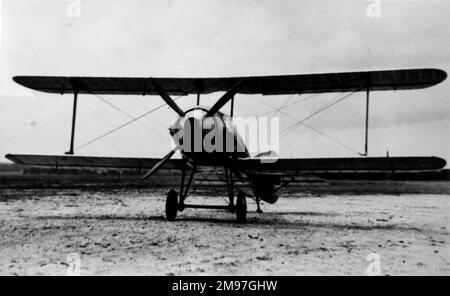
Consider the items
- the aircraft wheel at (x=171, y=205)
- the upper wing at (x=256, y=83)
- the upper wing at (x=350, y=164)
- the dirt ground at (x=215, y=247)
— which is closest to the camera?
the dirt ground at (x=215, y=247)

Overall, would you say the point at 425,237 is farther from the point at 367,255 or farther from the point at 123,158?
the point at 123,158

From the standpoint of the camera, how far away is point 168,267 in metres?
5.47

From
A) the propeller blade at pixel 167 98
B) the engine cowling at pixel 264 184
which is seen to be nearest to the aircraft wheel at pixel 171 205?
the propeller blade at pixel 167 98

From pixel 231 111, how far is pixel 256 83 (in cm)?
103

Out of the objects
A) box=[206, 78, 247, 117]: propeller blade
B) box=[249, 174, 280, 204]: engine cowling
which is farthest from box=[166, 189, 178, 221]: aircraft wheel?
box=[249, 174, 280, 204]: engine cowling

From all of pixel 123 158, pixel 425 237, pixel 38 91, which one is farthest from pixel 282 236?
pixel 38 91

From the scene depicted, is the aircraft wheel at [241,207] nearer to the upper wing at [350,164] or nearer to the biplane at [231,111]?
the biplane at [231,111]

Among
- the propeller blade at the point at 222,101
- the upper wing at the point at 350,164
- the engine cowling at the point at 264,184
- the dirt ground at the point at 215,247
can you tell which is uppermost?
the propeller blade at the point at 222,101

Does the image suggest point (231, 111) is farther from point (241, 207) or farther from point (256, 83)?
point (241, 207)

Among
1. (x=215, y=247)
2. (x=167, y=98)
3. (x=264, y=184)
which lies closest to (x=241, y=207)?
(x=167, y=98)

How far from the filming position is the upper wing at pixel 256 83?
9773 millimetres

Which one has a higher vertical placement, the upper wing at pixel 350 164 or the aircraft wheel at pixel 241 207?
the upper wing at pixel 350 164

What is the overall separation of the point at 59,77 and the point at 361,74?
786cm

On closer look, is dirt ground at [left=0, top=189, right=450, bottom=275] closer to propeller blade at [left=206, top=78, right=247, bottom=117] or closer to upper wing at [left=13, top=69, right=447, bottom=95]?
propeller blade at [left=206, top=78, right=247, bottom=117]
